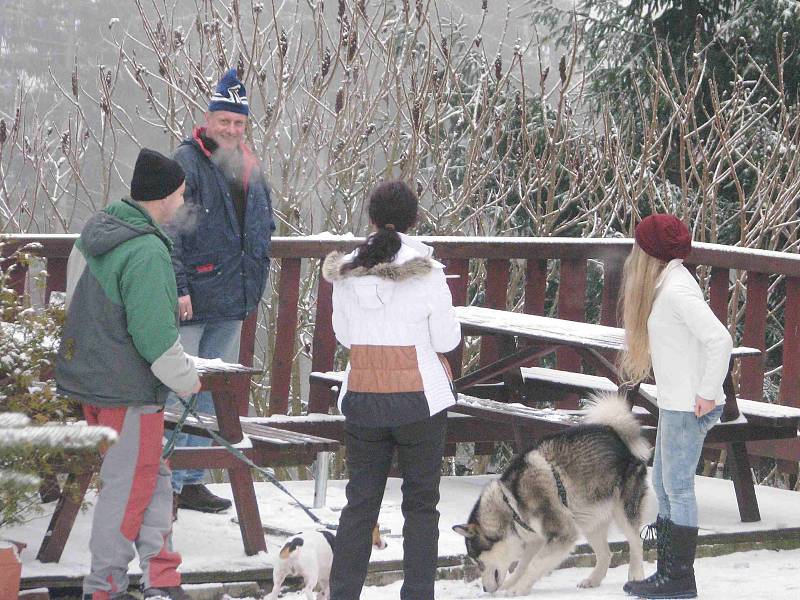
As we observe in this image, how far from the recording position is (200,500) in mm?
5766

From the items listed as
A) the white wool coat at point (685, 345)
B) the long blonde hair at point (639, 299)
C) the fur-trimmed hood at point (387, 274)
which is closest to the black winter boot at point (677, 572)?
the white wool coat at point (685, 345)

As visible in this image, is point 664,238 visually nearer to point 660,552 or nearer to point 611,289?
point 660,552

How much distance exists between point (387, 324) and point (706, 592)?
1.88 meters

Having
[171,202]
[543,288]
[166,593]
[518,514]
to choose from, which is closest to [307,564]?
[166,593]

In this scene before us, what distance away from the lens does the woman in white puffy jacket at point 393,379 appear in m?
4.44

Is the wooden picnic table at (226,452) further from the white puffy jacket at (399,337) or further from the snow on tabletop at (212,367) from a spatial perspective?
the white puffy jacket at (399,337)

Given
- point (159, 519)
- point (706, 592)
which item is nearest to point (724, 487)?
point (706, 592)

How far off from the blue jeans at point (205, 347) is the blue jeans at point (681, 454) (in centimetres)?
196

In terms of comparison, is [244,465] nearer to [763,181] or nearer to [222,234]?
[222,234]

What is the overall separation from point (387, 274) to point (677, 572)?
68.3 inches

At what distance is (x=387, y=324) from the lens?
14.6 ft

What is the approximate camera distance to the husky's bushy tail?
5306 millimetres

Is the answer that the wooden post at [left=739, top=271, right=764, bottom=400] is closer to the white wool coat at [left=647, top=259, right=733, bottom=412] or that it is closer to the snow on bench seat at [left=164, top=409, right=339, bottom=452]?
the white wool coat at [left=647, top=259, right=733, bottom=412]

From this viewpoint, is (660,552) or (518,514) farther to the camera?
(518,514)
